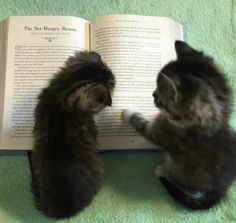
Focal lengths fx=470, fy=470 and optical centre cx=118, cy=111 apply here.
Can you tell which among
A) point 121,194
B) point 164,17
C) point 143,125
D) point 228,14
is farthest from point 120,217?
point 228,14

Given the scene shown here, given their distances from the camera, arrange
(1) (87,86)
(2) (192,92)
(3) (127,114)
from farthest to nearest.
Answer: (3) (127,114) → (1) (87,86) → (2) (192,92)

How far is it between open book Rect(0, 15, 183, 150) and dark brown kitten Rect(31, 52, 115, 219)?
0.11m

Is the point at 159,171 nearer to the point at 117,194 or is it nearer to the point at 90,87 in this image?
the point at 117,194

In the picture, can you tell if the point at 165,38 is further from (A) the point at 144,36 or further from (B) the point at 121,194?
(B) the point at 121,194

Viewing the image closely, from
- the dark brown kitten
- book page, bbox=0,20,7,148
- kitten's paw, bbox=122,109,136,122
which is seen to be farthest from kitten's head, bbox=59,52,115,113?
book page, bbox=0,20,7,148

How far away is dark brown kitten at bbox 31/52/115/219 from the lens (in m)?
1.02

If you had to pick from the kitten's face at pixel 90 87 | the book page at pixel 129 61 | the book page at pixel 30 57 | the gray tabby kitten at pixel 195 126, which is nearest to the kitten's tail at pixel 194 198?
the gray tabby kitten at pixel 195 126

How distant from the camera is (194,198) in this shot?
117 centimetres

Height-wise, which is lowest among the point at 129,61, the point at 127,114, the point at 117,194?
the point at 117,194

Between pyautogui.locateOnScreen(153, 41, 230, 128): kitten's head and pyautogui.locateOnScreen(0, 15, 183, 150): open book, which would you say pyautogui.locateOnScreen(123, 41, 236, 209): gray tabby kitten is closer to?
pyautogui.locateOnScreen(153, 41, 230, 128): kitten's head

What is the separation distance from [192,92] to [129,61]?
33 centimetres

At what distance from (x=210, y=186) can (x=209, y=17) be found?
1.81ft

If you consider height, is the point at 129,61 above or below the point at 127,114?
above

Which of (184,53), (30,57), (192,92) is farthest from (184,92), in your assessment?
(30,57)
